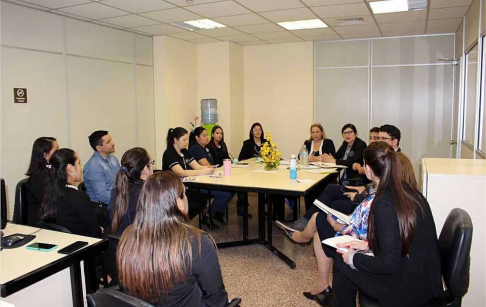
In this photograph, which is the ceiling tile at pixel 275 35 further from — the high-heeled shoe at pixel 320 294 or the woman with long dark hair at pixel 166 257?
the woman with long dark hair at pixel 166 257

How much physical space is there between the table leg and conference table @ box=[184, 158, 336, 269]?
72.3 inches

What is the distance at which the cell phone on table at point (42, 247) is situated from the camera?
2.09 meters

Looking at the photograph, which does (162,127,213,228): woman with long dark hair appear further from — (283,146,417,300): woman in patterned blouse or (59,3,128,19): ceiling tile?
(59,3,128,19): ceiling tile

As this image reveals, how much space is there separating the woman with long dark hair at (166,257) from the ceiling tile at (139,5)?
332 cm

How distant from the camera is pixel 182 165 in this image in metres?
4.54

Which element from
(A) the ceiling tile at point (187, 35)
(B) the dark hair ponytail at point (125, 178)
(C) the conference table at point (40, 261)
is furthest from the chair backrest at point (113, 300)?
(A) the ceiling tile at point (187, 35)

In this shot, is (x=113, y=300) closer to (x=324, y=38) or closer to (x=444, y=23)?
(x=444, y=23)

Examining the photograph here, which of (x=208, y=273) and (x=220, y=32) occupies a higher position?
(x=220, y=32)

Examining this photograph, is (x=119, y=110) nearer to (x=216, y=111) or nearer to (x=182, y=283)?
(x=216, y=111)

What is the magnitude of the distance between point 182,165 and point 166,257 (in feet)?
9.93

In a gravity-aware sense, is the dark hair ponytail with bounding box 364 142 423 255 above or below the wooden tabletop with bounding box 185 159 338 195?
above

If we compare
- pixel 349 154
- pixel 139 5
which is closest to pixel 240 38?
pixel 139 5

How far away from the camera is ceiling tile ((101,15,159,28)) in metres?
5.14

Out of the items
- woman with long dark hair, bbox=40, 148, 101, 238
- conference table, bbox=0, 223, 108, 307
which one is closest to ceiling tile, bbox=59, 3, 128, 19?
woman with long dark hair, bbox=40, 148, 101, 238
